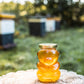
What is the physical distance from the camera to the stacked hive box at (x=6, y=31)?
15.9 feet

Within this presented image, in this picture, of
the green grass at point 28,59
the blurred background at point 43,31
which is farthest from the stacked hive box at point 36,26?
the green grass at point 28,59

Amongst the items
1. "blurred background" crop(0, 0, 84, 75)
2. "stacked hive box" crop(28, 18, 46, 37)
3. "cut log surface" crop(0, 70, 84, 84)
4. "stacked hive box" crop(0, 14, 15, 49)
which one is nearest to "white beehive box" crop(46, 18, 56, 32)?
"blurred background" crop(0, 0, 84, 75)

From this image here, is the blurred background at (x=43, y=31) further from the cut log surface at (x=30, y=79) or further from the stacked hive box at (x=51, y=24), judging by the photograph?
the cut log surface at (x=30, y=79)

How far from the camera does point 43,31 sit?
7348mm

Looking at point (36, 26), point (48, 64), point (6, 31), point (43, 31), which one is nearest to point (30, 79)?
point (48, 64)

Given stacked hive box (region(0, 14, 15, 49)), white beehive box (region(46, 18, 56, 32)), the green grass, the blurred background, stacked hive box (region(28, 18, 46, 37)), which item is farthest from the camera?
white beehive box (region(46, 18, 56, 32))

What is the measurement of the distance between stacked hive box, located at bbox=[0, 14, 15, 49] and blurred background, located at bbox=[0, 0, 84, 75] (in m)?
0.18

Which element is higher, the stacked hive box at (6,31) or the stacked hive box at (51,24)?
the stacked hive box at (6,31)

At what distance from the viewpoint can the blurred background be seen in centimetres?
416

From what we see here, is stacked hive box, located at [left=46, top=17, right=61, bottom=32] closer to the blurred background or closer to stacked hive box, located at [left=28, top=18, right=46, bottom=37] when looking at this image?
the blurred background

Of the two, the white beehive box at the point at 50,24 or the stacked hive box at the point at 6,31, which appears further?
the white beehive box at the point at 50,24

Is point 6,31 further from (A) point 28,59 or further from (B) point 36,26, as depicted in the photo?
(B) point 36,26

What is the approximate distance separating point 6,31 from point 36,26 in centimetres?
219

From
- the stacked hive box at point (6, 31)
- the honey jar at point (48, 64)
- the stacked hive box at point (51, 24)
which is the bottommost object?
the stacked hive box at point (51, 24)
